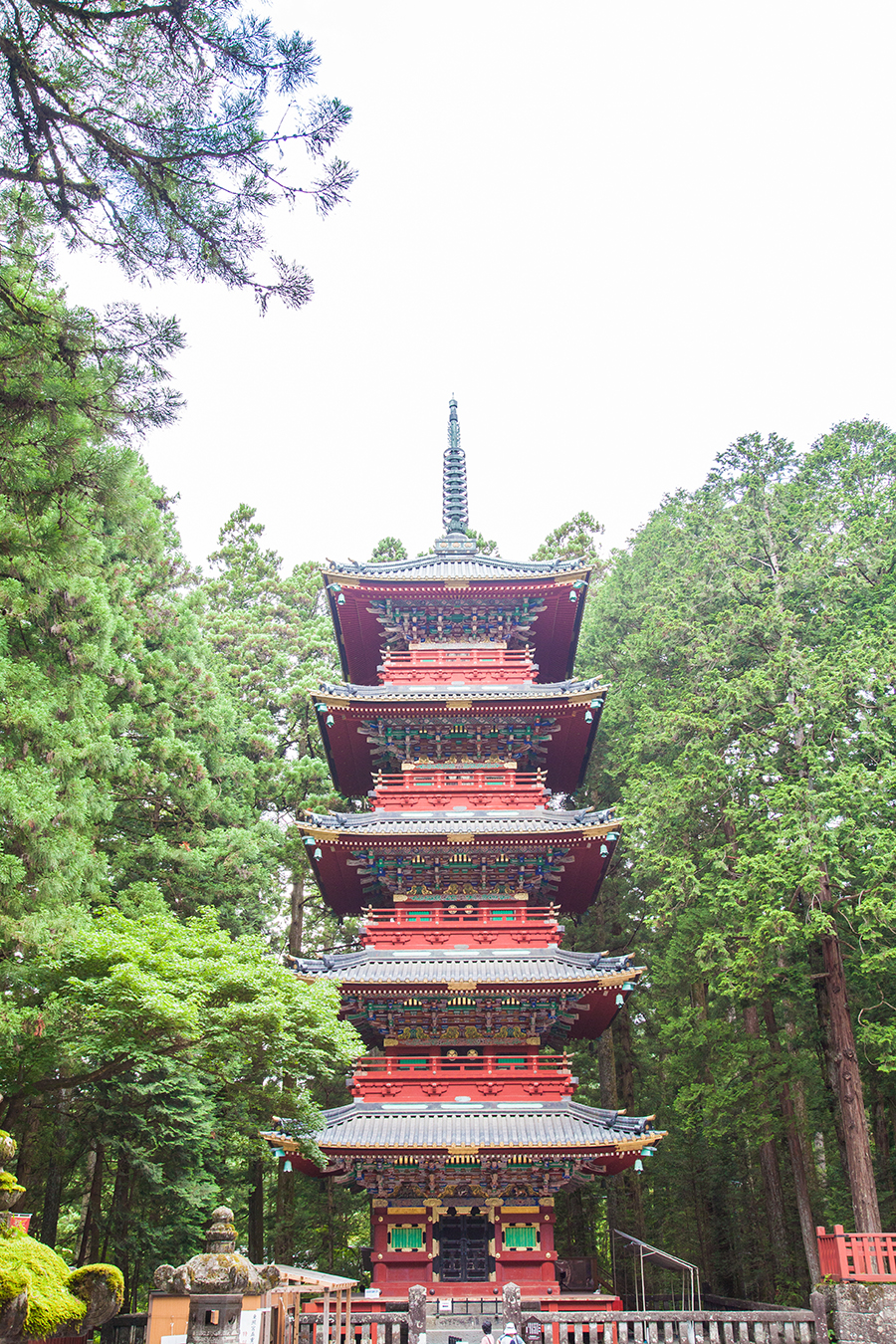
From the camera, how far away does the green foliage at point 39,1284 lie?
463cm

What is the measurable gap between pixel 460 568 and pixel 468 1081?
9582mm

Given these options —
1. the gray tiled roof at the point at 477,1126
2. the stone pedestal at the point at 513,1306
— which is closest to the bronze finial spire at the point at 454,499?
the gray tiled roof at the point at 477,1126

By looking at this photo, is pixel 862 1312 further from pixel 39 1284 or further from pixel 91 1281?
pixel 39 1284

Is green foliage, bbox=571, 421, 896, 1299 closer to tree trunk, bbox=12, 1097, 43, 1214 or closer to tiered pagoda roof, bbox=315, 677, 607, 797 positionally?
tiered pagoda roof, bbox=315, 677, 607, 797

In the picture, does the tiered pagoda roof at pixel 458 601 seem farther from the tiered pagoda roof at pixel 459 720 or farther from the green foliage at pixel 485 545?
the green foliage at pixel 485 545

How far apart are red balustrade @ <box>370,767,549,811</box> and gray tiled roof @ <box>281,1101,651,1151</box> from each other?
492cm

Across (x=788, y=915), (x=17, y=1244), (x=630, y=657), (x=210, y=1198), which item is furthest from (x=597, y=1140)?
(x=630, y=657)

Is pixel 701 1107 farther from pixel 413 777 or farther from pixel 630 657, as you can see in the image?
pixel 630 657

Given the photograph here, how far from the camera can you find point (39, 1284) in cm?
489

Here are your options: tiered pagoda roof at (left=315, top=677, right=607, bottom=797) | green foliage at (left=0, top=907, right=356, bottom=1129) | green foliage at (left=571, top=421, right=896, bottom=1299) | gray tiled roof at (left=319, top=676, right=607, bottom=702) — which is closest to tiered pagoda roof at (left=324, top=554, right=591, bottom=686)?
tiered pagoda roof at (left=315, top=677, right=607, bottom=797)

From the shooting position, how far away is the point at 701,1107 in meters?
16.3

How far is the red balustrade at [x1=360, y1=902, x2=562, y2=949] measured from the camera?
15570mm

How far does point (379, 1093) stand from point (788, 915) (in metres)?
6.76

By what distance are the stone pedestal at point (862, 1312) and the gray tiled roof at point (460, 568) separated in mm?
11447
